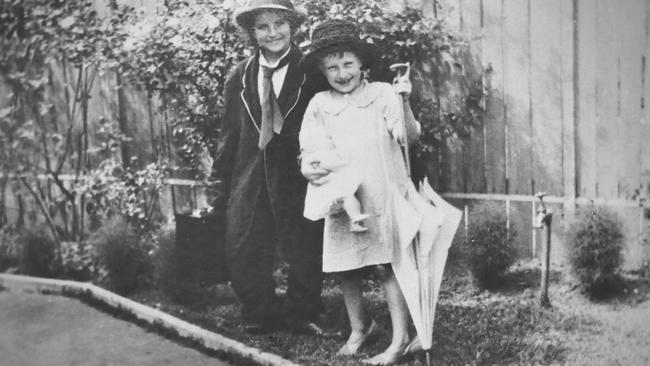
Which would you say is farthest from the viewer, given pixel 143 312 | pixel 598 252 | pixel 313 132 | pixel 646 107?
pixel 143 312

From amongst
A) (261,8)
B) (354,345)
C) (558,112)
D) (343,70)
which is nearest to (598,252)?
A: (558,112)

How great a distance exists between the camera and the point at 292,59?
2.61m

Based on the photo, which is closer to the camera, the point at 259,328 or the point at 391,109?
the point at 391,109

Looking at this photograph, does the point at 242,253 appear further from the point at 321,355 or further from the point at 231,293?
the point at 321,355

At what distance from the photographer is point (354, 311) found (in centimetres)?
261

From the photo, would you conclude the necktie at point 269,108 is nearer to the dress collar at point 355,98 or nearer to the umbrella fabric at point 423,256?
the dress collar at point 355,98

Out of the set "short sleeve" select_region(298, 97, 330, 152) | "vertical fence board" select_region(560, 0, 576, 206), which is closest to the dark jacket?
"short sleeve" select_region(298, 97, 330, 152)

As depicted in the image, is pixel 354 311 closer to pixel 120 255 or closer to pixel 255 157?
pixel 255 157

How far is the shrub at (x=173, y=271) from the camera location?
3123mm

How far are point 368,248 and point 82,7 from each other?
5.95 feet

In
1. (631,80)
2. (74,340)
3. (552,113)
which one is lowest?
(74,340)

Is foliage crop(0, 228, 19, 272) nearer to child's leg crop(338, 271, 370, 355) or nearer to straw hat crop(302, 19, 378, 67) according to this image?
child's leg crop(338, 271, 370, 355)

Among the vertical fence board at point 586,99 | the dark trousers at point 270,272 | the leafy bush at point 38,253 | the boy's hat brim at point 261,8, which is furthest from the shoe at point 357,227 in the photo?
the leafy bush at point 38,253

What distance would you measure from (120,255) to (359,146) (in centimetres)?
158
